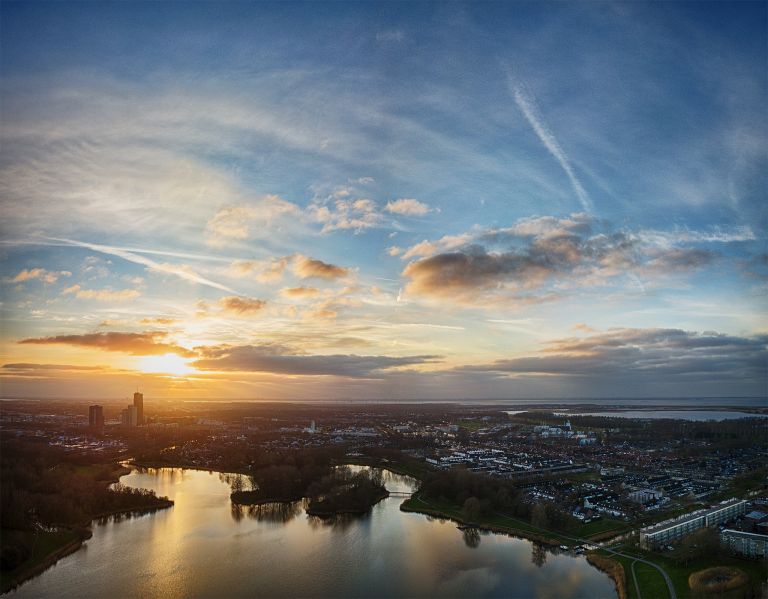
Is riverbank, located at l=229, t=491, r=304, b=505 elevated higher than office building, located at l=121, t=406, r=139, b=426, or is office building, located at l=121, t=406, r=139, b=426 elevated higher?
office building, located at l=121, t=406, r=139, b=426

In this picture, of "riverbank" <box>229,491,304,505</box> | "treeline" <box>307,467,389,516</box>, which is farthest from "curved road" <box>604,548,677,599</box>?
"riverbank" <box>229,491,304,505</box>

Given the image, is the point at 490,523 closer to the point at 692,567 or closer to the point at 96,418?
the point at 692,567

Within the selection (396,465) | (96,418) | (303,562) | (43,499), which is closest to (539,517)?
(303,562)

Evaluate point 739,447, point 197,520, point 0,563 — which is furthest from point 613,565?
point 739,447

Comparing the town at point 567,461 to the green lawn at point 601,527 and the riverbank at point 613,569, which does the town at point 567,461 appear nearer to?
the green lawn at point 601,527

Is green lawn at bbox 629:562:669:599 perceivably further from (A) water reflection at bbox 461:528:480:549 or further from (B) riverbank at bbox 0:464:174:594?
(B) riverbank at bbox 0:464:174:594

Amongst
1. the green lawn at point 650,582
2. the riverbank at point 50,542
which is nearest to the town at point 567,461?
the green lawn at point 650,582

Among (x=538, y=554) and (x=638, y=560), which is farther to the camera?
(x=538, y=554)

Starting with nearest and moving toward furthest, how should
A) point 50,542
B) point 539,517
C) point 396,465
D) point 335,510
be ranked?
point 50,542 < point 539,517 < point 335,510 < point 396,465
